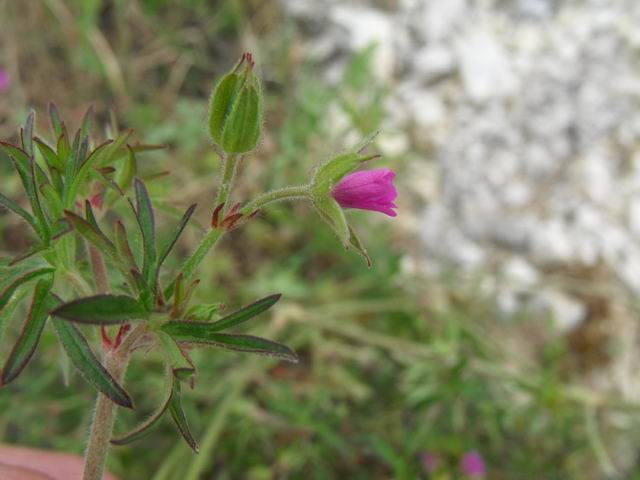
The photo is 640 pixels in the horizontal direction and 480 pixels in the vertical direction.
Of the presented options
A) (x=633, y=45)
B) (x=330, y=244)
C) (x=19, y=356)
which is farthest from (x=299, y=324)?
(x=633, y=45)

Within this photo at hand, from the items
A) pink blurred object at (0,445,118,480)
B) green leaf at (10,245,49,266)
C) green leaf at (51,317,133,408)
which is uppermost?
green leaf at (10,245,49,266)

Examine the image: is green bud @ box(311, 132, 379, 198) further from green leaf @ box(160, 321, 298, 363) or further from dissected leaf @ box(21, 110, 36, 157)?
dissected leaf @ box(21, 110, 36, 157)

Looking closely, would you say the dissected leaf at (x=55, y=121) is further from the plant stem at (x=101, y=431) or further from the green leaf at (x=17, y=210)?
the plant stem at (x=101, y=431)

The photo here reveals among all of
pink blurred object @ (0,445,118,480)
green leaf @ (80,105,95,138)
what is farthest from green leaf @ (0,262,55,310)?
pink blurred object @ (0,445,118,480)

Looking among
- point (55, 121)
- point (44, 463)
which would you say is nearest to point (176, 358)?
point (55, 121)

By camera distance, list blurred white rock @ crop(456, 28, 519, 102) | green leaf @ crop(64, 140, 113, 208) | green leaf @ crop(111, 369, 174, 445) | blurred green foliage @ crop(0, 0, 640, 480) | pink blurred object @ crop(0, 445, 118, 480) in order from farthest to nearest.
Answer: blurred white rock @ crop(456, 28, 519, 102) < blurred green foliage @ crop(0, 0, 640, 480) < pink blurred object @ crop(0, 445, 118, 480) < green leaf @ crop(64, 140, 113, 208) < green leaf @ crop(111, 369, 174, 445)

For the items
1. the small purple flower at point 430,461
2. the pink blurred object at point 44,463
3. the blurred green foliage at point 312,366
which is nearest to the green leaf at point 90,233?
the pink blurred object at point 44,463
